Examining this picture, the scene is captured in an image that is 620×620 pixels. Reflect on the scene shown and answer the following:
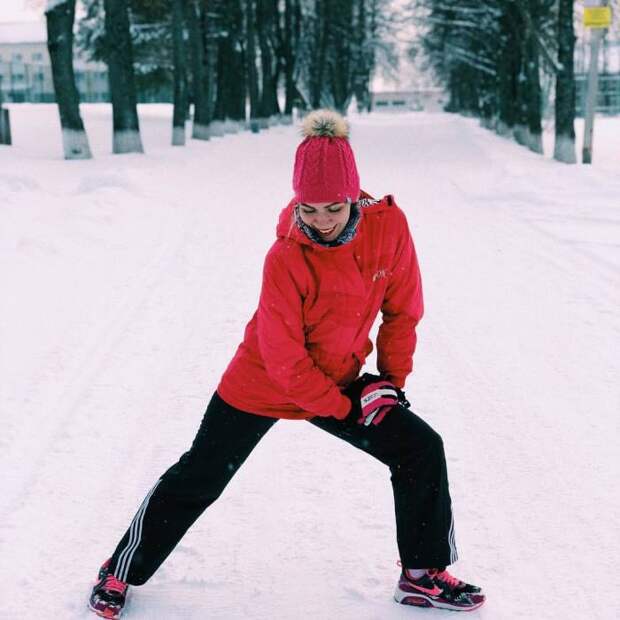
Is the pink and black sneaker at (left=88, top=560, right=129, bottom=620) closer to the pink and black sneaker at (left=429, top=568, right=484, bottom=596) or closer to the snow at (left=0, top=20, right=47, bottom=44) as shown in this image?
the pink and black sneaker at (left=429, top=568, right=484, bottom=596)

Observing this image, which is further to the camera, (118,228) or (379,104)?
(379,104)

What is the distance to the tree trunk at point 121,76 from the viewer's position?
1831cm

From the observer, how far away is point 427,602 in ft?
9.88

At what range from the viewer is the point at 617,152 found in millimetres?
26031

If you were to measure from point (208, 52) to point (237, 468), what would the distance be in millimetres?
33337

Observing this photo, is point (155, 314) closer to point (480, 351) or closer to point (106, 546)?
point (480, 351)

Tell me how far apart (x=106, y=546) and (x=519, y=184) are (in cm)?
1261

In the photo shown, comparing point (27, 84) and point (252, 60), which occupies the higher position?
point (27, 84)

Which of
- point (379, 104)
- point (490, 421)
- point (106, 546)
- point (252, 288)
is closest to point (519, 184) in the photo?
point (252, 288)

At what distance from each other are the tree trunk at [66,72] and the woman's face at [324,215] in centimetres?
1499

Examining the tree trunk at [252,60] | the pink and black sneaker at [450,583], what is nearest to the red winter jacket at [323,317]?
the pink and black sneaker at [450,583]

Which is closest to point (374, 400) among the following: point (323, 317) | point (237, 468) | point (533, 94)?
point (323, 317)

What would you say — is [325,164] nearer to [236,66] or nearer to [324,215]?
[324,215]

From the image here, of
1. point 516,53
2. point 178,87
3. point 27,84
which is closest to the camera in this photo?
point 178,87
